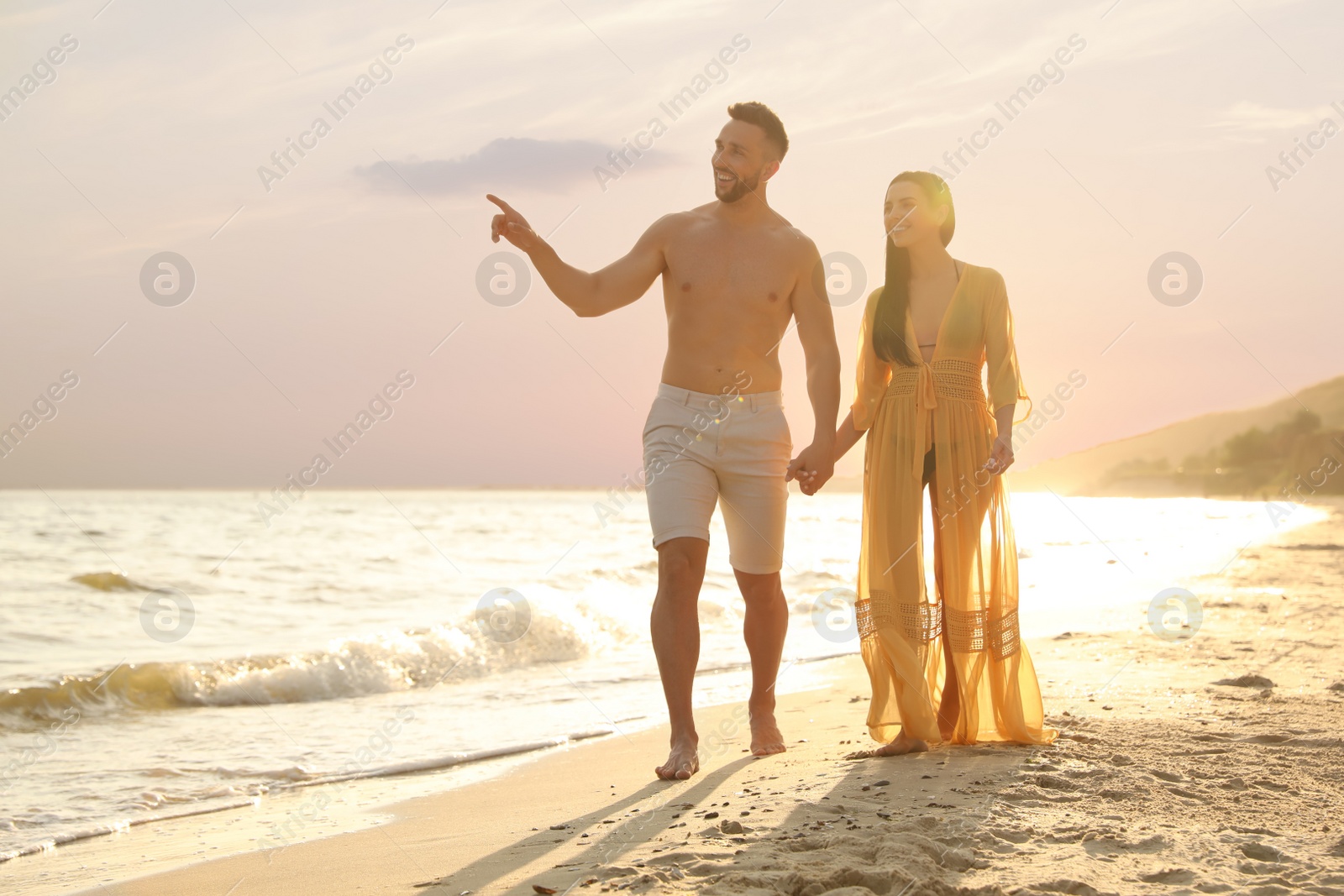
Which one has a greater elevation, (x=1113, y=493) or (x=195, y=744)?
(x=1113, y=493)

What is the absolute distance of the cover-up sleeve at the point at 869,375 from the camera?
415cm

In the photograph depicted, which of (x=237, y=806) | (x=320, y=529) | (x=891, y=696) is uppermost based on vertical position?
(x=320, y=529)

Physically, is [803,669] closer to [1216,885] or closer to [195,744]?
[195,744]

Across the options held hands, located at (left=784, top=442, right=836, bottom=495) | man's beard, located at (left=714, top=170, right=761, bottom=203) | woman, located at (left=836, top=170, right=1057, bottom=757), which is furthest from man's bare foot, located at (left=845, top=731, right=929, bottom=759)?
man's beard, located at (left=714, top=170, right=761, bottom=203)

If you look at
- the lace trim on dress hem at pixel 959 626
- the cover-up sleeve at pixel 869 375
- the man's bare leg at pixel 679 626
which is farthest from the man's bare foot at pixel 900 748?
the cover-up sleeve at pixel 869 375

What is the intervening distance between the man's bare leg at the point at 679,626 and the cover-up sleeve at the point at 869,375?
31.5 inches

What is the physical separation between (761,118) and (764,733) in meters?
2.41

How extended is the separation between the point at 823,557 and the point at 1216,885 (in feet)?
56.8

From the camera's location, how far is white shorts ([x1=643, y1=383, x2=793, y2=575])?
13.5 ft

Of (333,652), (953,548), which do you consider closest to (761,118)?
(953,548)

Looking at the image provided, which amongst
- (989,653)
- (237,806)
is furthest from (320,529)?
(989,653)

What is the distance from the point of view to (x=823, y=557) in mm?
19562

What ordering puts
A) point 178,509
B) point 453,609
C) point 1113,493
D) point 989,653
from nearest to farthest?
point 989,653, point 453,609, point 178,509, point 1113,493

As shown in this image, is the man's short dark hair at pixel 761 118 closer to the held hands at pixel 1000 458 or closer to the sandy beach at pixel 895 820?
the held hands at pixel 1000 458
